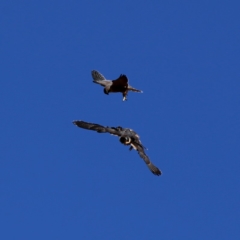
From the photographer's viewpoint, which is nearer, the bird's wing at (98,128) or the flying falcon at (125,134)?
the bird's wing at (98,128)

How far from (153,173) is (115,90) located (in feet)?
22.9

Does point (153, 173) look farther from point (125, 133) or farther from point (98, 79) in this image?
point (98, 79)

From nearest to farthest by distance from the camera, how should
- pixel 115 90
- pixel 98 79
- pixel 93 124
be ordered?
pixel 93 124
pixel 115 90
pixel 98 79

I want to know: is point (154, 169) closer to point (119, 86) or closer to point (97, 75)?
point (119, 86)

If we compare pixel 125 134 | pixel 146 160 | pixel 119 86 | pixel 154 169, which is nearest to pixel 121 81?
pixel 119 86

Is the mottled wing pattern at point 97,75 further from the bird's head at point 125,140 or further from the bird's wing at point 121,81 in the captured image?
the bird's head at point 125,140

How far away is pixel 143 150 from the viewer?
45.8 metres

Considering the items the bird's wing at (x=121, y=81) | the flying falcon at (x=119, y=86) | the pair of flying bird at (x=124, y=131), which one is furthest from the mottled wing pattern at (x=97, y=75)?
the bird's wing at (x=121, y=81)

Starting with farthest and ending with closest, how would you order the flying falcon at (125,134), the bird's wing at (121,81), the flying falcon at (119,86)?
the flying falcon at (119,86) → the bird's wing at (121,81) → the flying falcon at (125,134)

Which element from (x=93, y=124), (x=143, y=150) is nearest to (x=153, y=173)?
(x=143, y=150)

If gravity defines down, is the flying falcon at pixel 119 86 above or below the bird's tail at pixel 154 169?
above

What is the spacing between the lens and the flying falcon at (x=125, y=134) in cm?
4422

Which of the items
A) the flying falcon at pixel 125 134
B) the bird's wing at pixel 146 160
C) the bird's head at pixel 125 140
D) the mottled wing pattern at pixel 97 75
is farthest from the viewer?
the mottled wing pattern at pixel 97 75

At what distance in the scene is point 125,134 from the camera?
146ft
